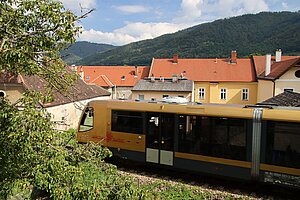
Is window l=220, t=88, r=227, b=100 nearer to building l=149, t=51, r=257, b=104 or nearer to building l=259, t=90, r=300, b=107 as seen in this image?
building l=149, t=51, r=257, b=104

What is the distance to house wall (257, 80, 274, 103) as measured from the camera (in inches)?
1334

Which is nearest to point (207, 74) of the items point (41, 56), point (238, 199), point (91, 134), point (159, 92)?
point (159, 92)

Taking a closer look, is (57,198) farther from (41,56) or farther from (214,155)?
(214,155)

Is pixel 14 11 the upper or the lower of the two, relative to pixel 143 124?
upper

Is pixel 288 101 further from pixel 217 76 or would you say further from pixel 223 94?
pixel 217 76

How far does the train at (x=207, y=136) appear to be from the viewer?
29.8ft

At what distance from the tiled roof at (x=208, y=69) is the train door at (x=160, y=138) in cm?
3087

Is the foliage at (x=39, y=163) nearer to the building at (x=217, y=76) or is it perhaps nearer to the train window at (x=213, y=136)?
the train window at (x=213, y=136)

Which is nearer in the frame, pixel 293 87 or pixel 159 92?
pixel 293 87

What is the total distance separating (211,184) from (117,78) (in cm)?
4099

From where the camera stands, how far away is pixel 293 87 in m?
31.3

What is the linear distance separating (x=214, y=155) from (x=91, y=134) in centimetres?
→ 582

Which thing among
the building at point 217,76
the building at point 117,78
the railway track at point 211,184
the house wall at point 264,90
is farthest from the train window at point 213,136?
the building at point 117,78

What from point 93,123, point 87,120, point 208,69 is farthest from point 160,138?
point 208,69
